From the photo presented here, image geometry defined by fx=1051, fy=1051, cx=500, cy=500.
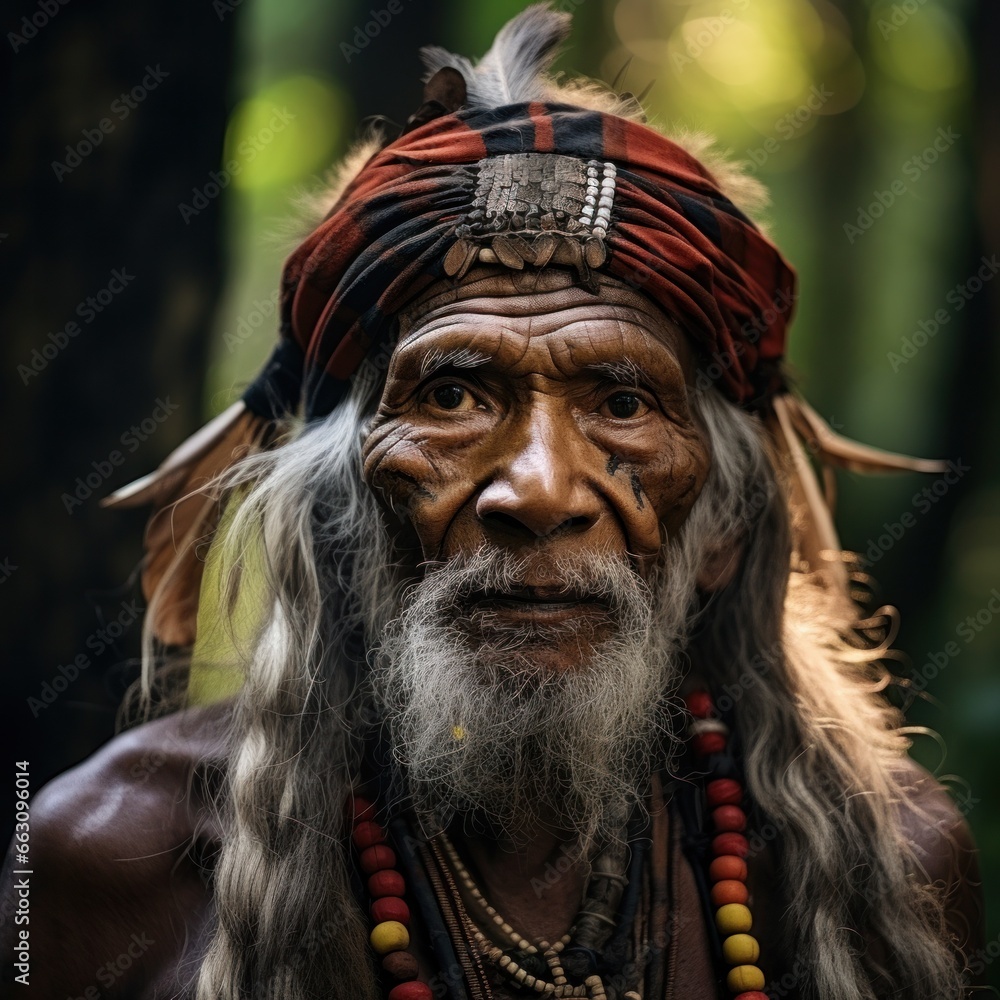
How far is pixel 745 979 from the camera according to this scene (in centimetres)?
181

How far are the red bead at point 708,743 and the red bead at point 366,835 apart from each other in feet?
2.08

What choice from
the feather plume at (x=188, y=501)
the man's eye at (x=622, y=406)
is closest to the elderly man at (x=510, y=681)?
the man's eye at (x=622, y=406)

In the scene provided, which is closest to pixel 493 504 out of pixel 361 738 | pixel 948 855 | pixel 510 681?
pixel 510 681

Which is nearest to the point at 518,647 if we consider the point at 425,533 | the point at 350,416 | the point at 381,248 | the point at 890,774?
the point at 425,533

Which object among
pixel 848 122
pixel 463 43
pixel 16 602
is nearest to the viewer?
pixel 16 602

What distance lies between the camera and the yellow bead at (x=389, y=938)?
5.80 feet

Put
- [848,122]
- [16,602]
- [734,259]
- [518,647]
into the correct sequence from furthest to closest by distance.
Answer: [848,122] < [16,602] < [734,259] < [518,647]

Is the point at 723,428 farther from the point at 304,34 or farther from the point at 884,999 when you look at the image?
the point at 304,34

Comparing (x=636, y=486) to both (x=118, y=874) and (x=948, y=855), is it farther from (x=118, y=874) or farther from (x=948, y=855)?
(x=118, y=874)

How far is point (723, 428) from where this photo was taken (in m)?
2.07

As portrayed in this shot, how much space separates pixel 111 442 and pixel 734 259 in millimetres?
1463

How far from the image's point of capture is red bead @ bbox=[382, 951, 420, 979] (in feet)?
5.70

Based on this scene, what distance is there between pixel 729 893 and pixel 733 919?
4 centimetres

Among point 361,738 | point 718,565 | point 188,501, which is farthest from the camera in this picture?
point 188,501
